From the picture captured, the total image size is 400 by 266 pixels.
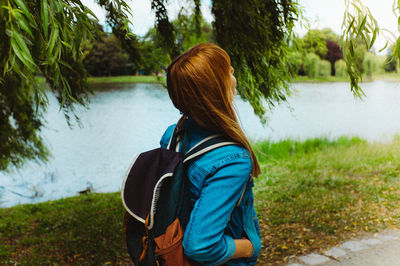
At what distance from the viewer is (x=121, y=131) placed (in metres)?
12.4

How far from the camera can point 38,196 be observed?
8.05 meters

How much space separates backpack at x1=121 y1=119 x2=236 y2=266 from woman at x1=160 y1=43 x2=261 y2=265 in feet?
0.13

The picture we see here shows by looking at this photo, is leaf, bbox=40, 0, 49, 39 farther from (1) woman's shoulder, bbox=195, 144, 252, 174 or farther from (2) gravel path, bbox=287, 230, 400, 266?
(2) gravel path, bbox=287, 230, 400, 266

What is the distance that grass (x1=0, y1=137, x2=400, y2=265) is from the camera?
4.20 meters

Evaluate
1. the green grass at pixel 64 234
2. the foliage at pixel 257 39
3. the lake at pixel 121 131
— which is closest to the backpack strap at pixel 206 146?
the foliage at pixel 257 39

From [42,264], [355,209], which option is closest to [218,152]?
[42,264]

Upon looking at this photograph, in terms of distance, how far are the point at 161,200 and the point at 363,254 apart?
3251 millimetres

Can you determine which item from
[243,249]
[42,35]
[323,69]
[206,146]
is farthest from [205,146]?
[323,69]

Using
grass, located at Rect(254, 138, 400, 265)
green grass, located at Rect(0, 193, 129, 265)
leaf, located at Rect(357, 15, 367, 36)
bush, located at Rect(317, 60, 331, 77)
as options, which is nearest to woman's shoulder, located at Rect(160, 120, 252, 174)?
leaf, located at Rect(357, 15, 367, 36)

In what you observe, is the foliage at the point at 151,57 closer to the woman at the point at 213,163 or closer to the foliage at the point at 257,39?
the foliage at the point at 257,39

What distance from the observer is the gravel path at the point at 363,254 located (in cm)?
360

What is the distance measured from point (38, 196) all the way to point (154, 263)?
7.60 metres

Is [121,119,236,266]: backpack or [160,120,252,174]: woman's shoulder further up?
[160,120,252,174]: woman's shoulder

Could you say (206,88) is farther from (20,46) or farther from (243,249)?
(20,46)
